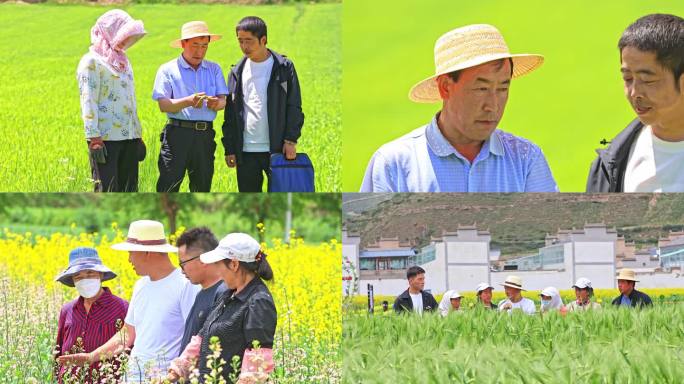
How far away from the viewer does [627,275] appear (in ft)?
26.7

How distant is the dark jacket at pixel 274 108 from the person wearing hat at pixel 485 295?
5.13 feet

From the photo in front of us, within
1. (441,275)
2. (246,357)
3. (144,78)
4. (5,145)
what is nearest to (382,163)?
(441,275)

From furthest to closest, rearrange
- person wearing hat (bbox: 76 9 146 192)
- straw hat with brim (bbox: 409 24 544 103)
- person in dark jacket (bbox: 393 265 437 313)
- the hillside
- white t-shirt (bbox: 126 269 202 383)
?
person in dark jacket (bbox: 393 265 437 313), the hillside, person wearing hat (bbox: 76 9 146 192), straw hat with brim (bbox: 409 24 544 103), white t-shirt (bbox: 126 269 202 383)

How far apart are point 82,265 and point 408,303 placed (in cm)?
210

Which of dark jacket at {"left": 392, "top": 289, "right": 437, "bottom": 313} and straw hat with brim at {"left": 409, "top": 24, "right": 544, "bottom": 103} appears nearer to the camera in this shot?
straw hat with brim at {"left": 409, "top": 24, "right": 544, "bottom": 103}

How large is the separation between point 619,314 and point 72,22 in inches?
176

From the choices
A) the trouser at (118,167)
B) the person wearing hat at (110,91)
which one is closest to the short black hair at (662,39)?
the person wearing hat at (110,91)

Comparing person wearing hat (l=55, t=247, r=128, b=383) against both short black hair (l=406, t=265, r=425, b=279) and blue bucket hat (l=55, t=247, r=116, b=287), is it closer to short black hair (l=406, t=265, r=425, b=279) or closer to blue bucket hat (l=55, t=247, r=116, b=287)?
blue bucket hat (l=55, t=247, r=116, b=287)

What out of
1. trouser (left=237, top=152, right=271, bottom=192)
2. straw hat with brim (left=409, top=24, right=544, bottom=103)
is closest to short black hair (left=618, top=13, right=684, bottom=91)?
straw hat with brim (left=409, top=24, right=544, bottom=103)

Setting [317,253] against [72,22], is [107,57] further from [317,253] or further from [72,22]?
[317,253]

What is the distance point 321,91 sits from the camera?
390 inches

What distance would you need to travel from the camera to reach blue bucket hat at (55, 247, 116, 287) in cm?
738

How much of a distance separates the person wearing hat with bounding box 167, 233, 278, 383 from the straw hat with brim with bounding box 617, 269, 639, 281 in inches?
109

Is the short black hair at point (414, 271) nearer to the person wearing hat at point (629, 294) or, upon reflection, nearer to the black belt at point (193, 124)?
the person wearing hat at point (629, 294)
